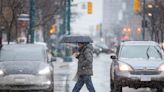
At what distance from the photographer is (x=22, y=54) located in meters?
19.9

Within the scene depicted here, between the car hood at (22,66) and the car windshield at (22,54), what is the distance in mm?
341

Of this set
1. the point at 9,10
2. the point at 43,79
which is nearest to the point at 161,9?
the point at 9,10

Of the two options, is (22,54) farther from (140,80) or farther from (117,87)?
(140,80)

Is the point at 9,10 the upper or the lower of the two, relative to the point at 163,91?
upper

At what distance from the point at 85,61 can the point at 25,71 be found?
1.69m

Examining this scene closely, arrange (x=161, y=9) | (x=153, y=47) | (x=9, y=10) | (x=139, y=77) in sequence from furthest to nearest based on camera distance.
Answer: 1. (x=161, y=9)
2. (x=9, y=10)
3. (x=153, y=47)
4. (x=139, y=77)

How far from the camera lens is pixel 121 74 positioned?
65.8 feet

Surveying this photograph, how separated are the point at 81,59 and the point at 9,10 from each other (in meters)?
19.8

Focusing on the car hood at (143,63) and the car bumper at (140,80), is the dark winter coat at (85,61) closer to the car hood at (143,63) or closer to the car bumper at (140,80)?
the car bumper at (140,80)

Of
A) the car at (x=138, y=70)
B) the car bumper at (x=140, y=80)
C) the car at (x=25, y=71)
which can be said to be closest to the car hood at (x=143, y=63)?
the car at (x=138, y=70)

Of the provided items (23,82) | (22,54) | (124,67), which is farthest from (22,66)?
(124,67)

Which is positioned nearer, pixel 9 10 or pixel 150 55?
pixel 150 55

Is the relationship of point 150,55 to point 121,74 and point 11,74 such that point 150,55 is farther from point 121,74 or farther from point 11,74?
point 11,74

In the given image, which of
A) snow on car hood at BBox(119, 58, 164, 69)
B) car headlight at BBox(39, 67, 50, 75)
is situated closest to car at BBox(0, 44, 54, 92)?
car headlight at BBox(39, 67, 50, 75)
